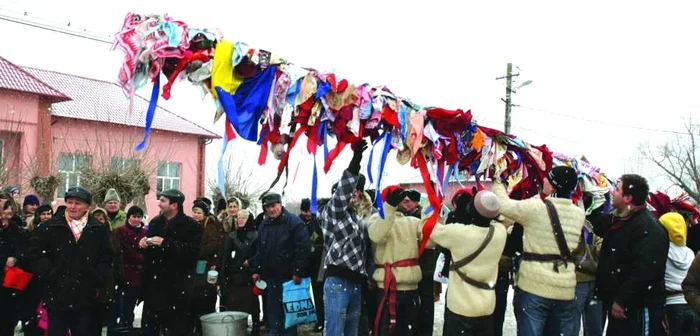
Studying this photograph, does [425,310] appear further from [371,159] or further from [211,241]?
[211,241]

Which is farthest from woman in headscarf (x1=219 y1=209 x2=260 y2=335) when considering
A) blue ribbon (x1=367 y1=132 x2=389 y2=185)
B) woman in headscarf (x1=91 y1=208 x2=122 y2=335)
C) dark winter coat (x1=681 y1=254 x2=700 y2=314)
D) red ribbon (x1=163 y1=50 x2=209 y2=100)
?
dark winter coat (x1=681 y1=254 x2=700 y2=314)

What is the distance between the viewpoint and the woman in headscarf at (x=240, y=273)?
688 cm

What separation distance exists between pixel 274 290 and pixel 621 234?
343 centimetres

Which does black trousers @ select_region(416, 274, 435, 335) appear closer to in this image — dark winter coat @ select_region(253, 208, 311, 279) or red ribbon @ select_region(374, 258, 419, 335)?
red ribbon @ select_region(374, 258, 419, 335)

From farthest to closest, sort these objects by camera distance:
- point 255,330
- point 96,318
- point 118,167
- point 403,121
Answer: point 118,167 < point 255,330 < point 96,318 < point 403,121

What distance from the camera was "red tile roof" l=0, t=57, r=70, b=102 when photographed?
18312 millimetres

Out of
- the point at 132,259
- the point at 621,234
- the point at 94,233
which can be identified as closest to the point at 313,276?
the point at 132,259

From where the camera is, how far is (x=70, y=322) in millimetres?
4965

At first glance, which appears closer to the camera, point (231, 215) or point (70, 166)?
point (231, 215)

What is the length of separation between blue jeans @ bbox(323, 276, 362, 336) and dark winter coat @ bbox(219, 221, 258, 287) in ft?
7.50

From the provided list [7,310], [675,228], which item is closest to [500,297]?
[675,228]

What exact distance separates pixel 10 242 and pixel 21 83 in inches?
602

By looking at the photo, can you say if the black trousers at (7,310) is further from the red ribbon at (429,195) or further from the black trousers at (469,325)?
the black trousers at (469,325)

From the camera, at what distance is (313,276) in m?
7.28
